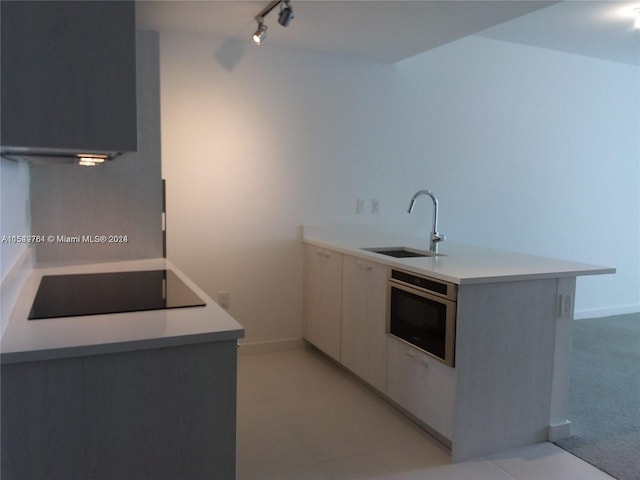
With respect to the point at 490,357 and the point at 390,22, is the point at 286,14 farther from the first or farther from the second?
the point at 490,357

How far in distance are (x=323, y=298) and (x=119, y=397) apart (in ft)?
7.75

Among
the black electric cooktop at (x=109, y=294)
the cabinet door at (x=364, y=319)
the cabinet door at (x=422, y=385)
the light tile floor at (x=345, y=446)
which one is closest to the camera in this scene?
the black electric cooktop at (x=109, y=294)

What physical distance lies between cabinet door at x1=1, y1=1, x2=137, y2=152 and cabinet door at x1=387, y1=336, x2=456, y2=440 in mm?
1767

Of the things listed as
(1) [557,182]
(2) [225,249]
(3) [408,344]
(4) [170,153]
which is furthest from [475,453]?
(1) [557,182]

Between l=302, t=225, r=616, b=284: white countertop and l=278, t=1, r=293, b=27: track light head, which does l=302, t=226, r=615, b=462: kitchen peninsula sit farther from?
l=278, t=1, r=293, b=27: track light head

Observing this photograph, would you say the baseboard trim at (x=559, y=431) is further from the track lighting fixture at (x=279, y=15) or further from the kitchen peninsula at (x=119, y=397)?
the track lighting fixture at (x=279, y=15)

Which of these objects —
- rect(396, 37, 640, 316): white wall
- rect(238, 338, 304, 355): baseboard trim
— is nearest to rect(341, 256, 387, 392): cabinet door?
rect(238, 338, 304, 355): baseboard trim

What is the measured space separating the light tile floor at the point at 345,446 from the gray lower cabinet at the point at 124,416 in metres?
0.90

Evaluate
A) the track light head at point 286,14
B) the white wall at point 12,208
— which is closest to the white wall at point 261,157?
the track light head at point 286,14

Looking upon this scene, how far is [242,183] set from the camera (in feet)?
12.4

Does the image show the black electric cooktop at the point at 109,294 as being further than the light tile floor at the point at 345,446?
No

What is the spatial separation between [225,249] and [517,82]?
2974 mm

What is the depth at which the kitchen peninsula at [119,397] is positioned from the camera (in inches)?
54.1

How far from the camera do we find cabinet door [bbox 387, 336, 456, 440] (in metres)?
2.50
